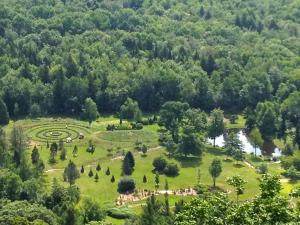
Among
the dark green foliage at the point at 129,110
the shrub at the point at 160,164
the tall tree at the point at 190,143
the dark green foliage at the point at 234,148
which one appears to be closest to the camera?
the shrub at the point at 160,164

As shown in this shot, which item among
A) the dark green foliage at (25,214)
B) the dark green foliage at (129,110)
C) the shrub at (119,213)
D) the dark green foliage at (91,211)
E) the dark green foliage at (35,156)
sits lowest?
the shrub at (119,213)

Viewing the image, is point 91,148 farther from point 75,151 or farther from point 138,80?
point 138,80

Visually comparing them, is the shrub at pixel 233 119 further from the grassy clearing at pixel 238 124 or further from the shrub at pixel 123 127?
the shrub at pixel 123 127

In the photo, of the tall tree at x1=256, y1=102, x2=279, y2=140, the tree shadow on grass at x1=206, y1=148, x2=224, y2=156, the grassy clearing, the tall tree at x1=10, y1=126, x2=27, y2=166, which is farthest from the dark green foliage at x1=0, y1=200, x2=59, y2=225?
the grassy clearing

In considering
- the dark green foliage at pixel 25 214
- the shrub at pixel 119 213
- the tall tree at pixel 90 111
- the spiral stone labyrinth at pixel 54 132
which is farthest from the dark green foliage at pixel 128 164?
the dark green foliage at pixel 25 214

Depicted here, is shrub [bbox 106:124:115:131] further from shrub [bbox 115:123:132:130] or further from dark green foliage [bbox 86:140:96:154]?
dark green foliage [bbox 86:140:96:154]

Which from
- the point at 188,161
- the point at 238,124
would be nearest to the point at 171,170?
the point at 188,161

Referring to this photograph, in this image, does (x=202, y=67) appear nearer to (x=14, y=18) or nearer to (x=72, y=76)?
(x=72, y=76)
